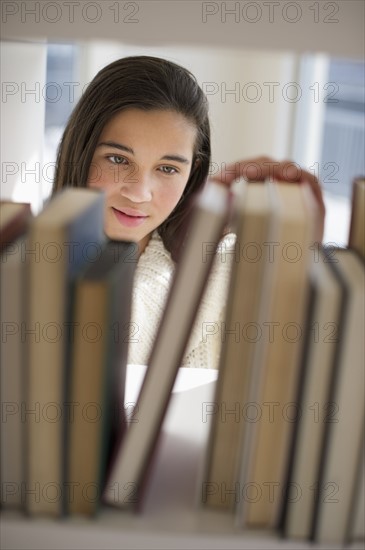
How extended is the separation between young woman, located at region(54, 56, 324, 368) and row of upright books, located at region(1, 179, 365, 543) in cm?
88

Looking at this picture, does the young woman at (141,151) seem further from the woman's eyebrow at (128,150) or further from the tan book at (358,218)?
the tan book at (358,218)

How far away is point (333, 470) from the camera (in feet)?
1.77

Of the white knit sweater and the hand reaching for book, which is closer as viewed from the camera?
the hand reaching for book

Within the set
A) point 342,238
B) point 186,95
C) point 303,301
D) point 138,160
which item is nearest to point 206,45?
point 303,301

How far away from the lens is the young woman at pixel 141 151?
4.92 feet

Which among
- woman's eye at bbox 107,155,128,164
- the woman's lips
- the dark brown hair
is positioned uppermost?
the dark brown hair

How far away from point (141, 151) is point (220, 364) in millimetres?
991

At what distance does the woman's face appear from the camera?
149 cm

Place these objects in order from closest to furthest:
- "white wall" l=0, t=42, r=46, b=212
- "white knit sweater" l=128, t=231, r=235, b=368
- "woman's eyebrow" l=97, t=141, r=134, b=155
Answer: "white wall" l=0, t=42, r=46, b=212 < "woman's eyebrow" l=97, t=141, r=134, b=155 < "white knit sweater" l=128, t=231, r=235, b=368

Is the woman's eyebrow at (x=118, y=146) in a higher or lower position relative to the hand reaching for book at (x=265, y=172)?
higher

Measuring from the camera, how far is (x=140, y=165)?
1483 millimetres

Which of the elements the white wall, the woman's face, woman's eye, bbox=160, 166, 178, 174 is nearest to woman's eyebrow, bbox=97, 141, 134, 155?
the woman's face

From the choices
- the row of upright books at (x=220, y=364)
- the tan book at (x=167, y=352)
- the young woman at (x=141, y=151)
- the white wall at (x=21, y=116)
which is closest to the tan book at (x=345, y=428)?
the row of upright books at (x=220, y=364)

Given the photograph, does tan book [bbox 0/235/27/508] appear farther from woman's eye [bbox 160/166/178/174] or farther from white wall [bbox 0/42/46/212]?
woman's eye [bbox 160/166/178/174]
